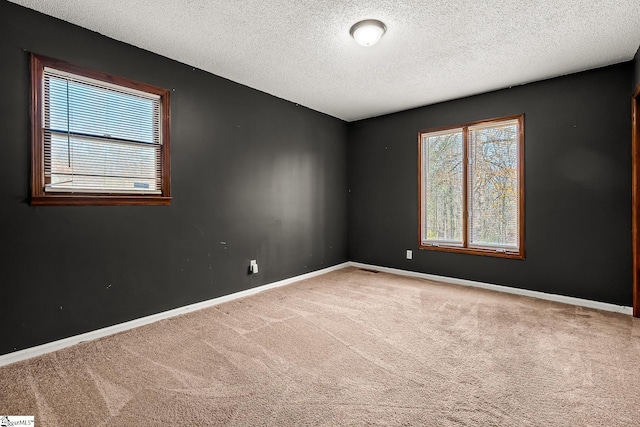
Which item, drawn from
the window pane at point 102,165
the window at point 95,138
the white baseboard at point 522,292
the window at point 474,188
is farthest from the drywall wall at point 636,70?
the window pane at point 102,165

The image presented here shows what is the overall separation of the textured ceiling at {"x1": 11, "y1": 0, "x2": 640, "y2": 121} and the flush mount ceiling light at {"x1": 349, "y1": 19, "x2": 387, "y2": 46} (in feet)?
0.19

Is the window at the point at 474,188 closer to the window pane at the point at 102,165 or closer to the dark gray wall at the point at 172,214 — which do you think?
the dark gray wall at the point at 172,214

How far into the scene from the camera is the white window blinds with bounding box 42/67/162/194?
96.2 inches

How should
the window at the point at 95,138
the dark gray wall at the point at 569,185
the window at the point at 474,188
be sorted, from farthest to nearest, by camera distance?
the window at the point at 474,188 → the dark gray wall at the point at 569,185 → the window at the point at 95,138

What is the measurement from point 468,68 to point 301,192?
2614 millimetres

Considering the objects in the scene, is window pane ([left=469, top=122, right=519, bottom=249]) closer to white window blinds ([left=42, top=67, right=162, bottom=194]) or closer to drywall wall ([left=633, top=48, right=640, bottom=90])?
drywall wall ([left=633, top=48, right=640, bottom=90])

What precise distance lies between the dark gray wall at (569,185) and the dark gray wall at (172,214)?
6.43ft

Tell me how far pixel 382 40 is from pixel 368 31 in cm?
31

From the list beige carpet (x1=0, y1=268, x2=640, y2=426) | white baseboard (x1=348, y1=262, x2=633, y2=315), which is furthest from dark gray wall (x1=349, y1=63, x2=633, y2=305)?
beige carpet (x1=0, y1=268, x2=640, y2=426)

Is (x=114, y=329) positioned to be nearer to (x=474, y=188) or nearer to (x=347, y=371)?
(x=347, y=371)

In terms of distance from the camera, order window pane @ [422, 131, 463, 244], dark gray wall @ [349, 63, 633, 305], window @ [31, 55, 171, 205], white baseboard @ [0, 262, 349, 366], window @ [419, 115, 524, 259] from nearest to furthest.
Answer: white baseboard @ [0, 262, 349, 366] → window @ [31, 55, 171, 205] → dark gray wall @ [349, 63, 633, 305] → window @ [419, 115, 524, 259] → window pane @ [422, 131, 463, 244]

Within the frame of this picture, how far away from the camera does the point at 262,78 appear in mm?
3635

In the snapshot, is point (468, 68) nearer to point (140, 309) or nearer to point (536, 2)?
point (536, 2)

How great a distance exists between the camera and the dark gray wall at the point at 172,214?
89.7 inches
